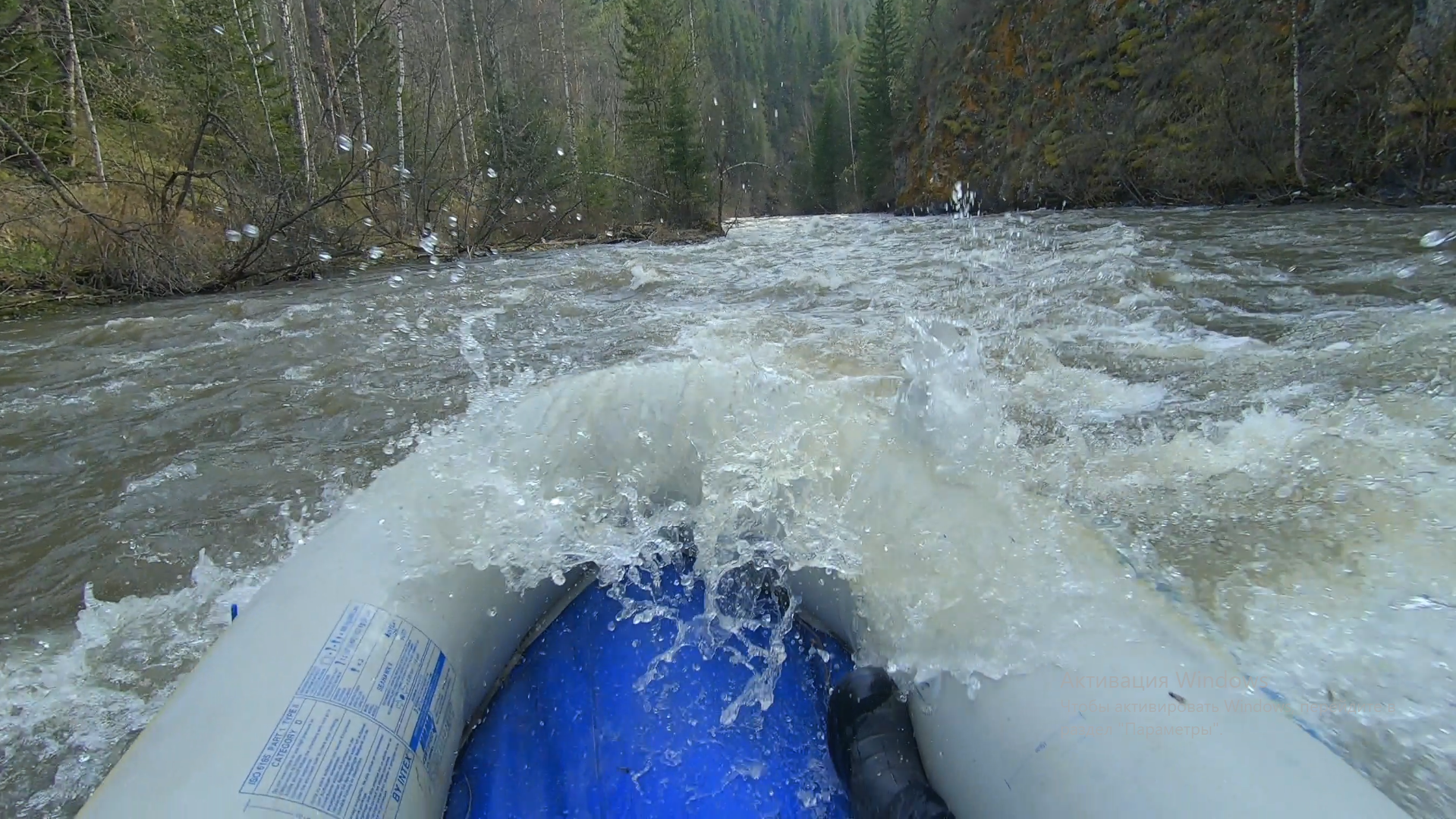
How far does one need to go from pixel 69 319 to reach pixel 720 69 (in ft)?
156

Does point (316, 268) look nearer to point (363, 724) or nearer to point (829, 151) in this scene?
point (363, 724)

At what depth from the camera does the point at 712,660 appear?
156cm

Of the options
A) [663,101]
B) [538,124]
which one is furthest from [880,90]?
[538,124]

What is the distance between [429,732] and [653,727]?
1.46 feet

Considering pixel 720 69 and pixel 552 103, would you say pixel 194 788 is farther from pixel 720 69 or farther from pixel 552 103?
pixel 720 69

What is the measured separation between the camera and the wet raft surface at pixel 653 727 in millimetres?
1288

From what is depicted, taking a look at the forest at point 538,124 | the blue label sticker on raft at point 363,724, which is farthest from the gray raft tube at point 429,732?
the forest at point 538,124

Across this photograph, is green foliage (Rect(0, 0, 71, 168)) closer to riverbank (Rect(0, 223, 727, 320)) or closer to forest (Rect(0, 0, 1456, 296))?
forest (Rect(0, 0, 1456, 296))

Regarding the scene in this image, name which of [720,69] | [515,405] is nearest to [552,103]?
[515,405]

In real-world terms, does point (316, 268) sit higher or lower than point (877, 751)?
higher

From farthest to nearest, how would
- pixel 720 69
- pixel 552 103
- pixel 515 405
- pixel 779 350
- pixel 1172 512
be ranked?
pixel 720 69 < pixel 552 103 < pixel 779 350 < pixel 515 405 < pixel 1172 512

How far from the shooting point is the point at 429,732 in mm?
1208

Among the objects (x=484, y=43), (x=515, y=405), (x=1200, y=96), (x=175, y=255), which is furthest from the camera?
(x=484, y=43)

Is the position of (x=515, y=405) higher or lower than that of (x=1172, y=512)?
higher
